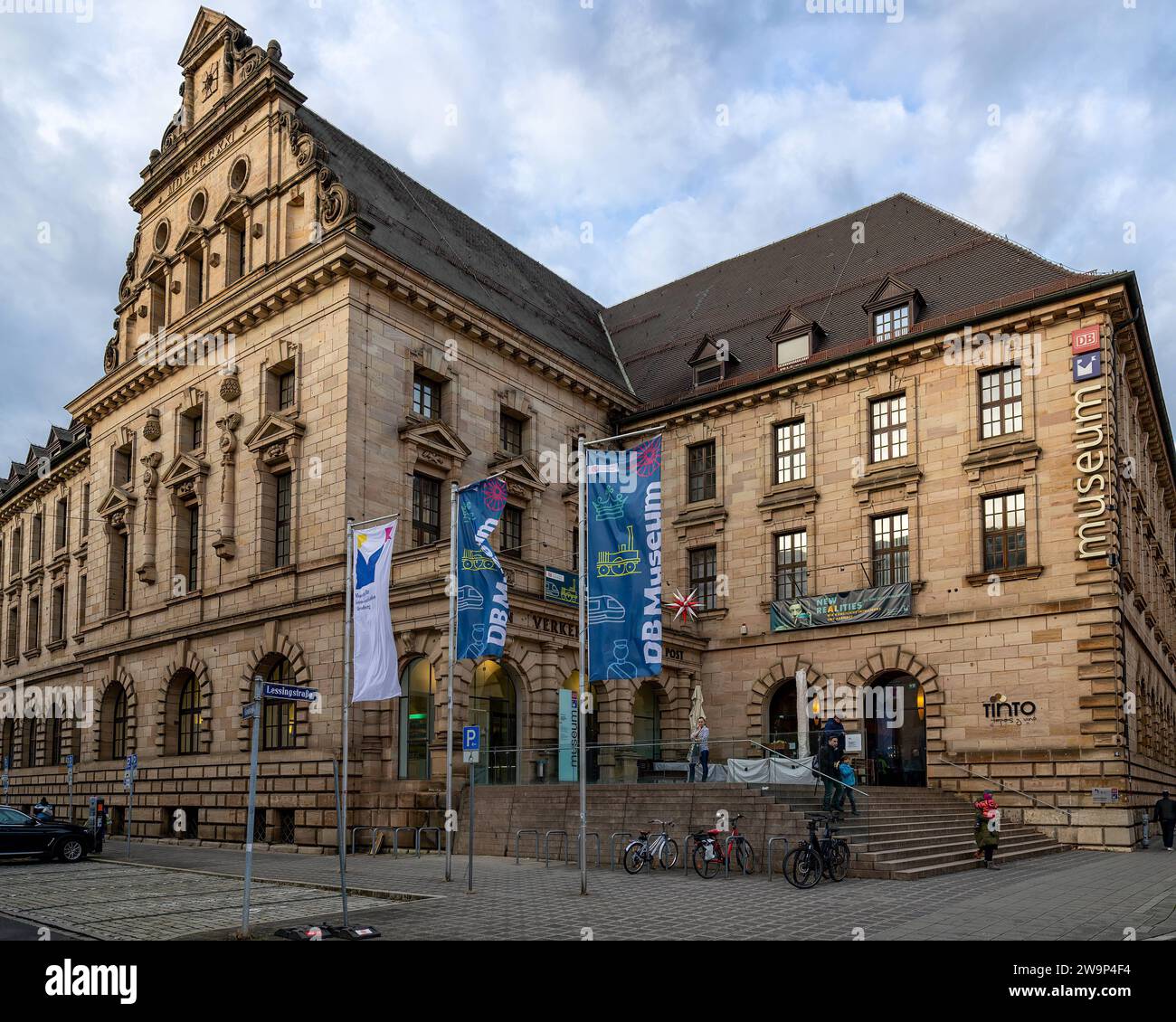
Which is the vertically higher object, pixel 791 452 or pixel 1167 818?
pixel 791 452

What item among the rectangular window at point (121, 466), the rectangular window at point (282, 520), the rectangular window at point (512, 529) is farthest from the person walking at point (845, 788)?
the rectangular window at point (121, 466)

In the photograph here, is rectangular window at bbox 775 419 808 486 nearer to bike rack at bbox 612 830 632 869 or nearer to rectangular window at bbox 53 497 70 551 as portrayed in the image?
bike rack at bbox 612 830 632 869

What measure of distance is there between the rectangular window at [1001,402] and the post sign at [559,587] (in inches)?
538

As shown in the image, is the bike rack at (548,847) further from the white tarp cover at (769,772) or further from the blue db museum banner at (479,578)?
the blue db museum banner at (479,578)

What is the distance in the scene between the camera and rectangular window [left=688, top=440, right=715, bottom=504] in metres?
40.8

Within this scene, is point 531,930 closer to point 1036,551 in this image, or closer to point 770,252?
point 1036,551

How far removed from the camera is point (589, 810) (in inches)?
1017

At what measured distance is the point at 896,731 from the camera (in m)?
35.0

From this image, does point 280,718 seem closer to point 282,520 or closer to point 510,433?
point 282,520

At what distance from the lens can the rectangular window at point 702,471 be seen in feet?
134

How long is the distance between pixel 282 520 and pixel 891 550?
19.4 m

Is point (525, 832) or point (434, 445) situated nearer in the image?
point (525, 832)

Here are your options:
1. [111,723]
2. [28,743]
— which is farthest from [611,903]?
[28,743]

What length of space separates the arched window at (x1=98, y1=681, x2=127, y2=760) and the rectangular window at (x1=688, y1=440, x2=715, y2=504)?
75.0 ft
